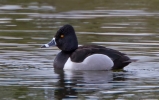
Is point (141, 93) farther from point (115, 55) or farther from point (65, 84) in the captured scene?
point (115, 55)

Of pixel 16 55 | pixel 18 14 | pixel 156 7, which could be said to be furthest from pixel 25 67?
pixel 156 7

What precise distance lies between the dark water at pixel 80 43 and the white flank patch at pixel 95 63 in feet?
0.73

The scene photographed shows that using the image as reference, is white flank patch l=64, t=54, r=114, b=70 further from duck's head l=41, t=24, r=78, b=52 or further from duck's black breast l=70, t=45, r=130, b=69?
duck's head l=41, t=24, r=78, b=52

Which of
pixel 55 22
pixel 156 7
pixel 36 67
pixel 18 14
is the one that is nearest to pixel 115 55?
pixel 36 67

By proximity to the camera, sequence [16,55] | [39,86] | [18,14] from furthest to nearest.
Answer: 1. [18,14]
2. [16,55]
3. [39,86]

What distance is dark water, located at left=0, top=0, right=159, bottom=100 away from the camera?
477 inches

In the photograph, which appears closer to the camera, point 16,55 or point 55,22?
point 16,55

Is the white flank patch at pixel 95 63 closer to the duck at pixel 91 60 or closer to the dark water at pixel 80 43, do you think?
the duck at pixel 91 60

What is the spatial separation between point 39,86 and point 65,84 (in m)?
0.58

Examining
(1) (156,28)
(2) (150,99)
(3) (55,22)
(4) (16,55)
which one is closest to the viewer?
(2) (150,99)

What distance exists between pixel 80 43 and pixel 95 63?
3.37m

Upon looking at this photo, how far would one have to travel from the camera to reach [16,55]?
1595 cm

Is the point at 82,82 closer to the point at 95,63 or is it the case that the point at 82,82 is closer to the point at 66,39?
the point at 95,63

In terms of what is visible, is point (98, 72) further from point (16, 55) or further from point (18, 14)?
point (18, 14)
